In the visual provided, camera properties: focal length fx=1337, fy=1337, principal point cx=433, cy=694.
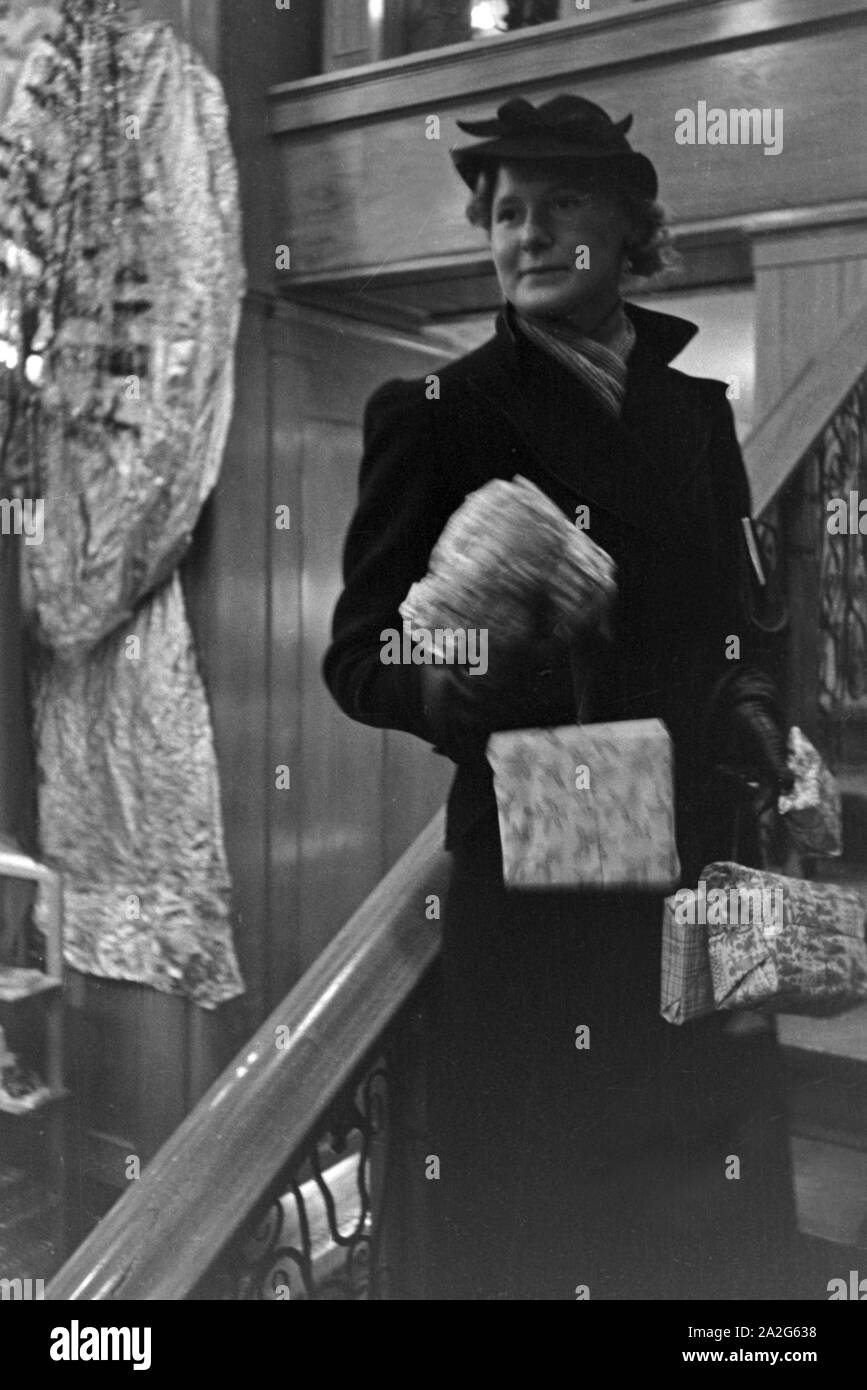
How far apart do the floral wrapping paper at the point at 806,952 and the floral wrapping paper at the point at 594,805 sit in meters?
0.15

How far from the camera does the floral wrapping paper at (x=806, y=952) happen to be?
5.90 feet

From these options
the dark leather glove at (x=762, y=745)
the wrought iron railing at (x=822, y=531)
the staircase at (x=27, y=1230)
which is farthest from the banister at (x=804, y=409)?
the staircase at (x=27, y=1230)

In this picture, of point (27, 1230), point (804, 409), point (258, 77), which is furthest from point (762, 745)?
point (27, 1230)

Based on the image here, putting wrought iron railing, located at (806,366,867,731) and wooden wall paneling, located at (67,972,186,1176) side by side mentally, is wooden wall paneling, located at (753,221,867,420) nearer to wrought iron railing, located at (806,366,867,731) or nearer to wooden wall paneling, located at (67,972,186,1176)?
wrought iron railing, located at (806,366,867,731)

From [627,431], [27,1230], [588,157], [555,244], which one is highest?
[588,157]

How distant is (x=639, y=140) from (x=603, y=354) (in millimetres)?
291

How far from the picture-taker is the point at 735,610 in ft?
6.06

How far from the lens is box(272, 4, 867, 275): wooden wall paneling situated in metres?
1.76

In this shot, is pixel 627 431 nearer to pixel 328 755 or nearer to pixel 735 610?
pixel 735 610

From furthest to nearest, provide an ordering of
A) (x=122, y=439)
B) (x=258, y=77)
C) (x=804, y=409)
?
(x=122, y=439)
(x=258, y=77)
(x=804, y=409)

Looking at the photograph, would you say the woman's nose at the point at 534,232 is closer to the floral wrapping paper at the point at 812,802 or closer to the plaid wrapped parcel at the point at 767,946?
the floral wrapping paper at the point at 812,802

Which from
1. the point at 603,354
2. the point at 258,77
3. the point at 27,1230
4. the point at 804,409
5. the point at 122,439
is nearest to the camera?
the point at 804,409

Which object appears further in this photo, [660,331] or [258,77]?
[258,77]
